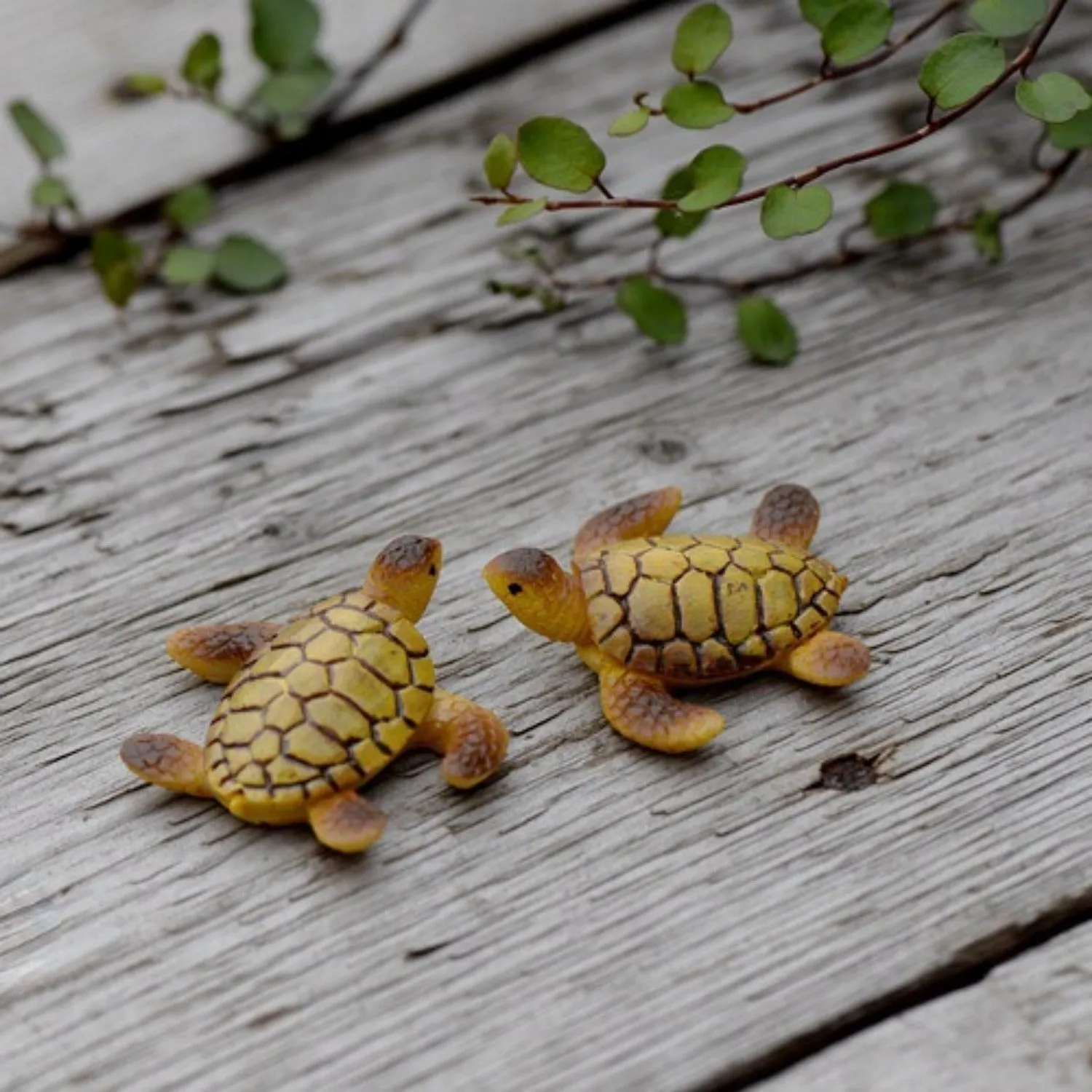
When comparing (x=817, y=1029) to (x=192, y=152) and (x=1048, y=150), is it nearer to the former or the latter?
(x=1048, y=150)

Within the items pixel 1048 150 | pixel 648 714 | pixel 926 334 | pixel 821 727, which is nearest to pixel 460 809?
pixel 648 714

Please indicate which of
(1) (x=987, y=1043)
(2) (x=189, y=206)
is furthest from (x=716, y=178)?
(1) (x=987, y=1043)

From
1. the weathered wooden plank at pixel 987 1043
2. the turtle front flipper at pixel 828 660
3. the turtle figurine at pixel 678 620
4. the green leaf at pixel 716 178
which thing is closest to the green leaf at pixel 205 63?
the green leaf at pixel 716 178

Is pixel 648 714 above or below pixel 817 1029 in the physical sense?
above

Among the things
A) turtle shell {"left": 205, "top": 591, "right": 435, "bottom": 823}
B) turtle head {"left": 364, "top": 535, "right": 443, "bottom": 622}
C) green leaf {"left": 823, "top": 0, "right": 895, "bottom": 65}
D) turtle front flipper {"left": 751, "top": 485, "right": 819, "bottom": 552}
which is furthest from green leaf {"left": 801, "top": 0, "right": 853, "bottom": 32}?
turtle shell {"left": 205, "top": 591, "right": 435, "bottom": 823}

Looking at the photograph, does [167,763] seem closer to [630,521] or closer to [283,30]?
[630,521]

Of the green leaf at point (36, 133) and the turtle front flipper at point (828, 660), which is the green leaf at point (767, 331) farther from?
the green leaf at point (36, 133)
